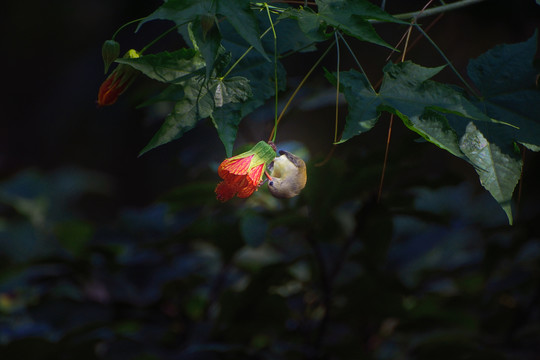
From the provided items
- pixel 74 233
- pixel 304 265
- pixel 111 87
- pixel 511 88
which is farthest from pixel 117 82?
pixel 304 265

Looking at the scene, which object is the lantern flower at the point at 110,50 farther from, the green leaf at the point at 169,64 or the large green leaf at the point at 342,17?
the large green leaf at the point at 342,17

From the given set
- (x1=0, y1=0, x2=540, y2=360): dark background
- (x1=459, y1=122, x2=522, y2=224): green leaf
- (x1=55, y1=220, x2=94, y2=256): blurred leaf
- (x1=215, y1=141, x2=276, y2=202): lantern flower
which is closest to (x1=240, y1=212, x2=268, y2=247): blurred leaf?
(x1=0, y1=0, x2=540, y2=360): dark background

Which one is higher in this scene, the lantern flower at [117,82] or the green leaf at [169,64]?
the lantern flower at [117,82]

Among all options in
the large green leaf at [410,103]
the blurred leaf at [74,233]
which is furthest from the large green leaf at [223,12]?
the blurred leaf at [74,233]

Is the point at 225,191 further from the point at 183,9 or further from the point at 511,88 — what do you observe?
the point at 511,88

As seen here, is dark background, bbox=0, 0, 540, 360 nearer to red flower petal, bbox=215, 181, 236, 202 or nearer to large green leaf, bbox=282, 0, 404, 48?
red flower petal, bbox=215, 181, 236, 202

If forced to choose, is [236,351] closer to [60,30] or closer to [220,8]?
[220,8]
